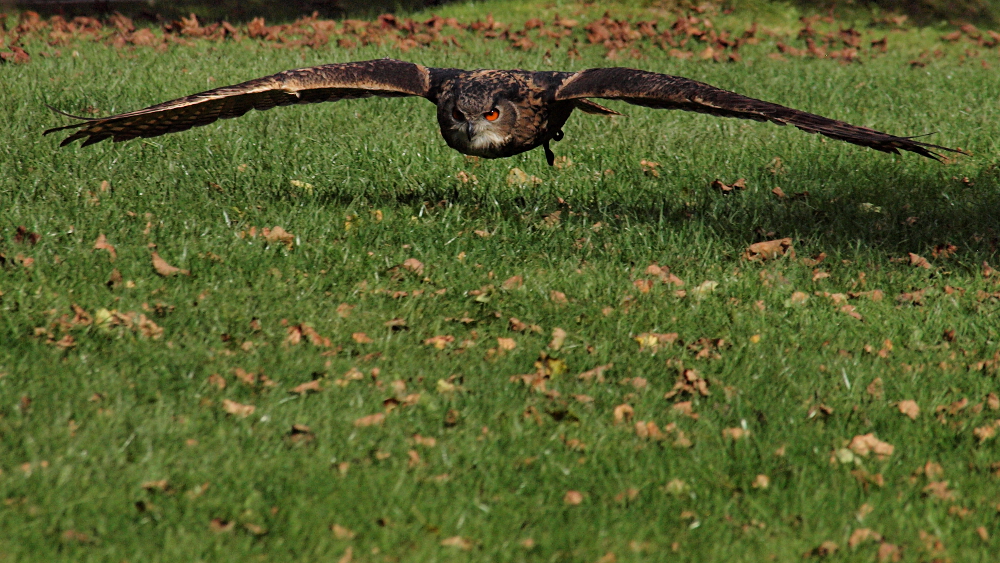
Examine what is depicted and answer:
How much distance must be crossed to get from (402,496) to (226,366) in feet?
4.63

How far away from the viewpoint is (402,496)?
411 centimetres

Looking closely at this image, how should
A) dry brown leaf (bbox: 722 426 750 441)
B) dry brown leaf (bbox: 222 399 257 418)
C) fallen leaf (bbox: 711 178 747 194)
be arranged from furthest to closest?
fallen leaf (bbox: 711 178 747 194) → dry brown leaf (bbox: 722 426 750 441) → dry brown leaf (bbox: 222 399 257 418)

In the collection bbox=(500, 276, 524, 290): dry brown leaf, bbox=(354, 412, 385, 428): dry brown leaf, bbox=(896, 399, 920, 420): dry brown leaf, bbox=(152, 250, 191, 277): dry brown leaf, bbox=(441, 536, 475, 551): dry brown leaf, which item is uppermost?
bbox=(152, 250, 191, 277): dry brown leaf

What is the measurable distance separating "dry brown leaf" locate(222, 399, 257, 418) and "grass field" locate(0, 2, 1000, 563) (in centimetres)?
6

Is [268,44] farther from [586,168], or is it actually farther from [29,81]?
[586,168]

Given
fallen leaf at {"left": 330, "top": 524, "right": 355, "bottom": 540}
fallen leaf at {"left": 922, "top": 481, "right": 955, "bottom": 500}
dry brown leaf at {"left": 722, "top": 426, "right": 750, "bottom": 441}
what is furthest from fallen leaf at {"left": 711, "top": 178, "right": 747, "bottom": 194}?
Answer: fallen leaf at {"left": 330, "top": 524, "right": 355, "bottom": 540}

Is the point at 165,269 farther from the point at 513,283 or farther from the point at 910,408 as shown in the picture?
the point at 910,408

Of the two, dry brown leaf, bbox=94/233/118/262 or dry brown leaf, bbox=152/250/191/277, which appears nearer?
dry brown leaf, bbox=152/250/191/277

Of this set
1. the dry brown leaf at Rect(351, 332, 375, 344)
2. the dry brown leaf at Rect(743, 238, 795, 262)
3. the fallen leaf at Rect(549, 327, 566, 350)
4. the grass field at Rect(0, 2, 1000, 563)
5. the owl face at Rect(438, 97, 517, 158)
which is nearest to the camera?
the grass field at Rect(0, 2, 1000, 563)

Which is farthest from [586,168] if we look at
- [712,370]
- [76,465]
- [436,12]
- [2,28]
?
[2,28]

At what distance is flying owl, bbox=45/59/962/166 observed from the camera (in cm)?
649

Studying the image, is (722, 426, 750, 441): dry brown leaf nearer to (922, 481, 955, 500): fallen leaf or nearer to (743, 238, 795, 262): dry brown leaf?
(922, 481, 955, 500): fallen leaf

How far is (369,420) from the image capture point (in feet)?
15.2

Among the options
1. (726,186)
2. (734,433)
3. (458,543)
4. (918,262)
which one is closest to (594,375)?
(734,433)
